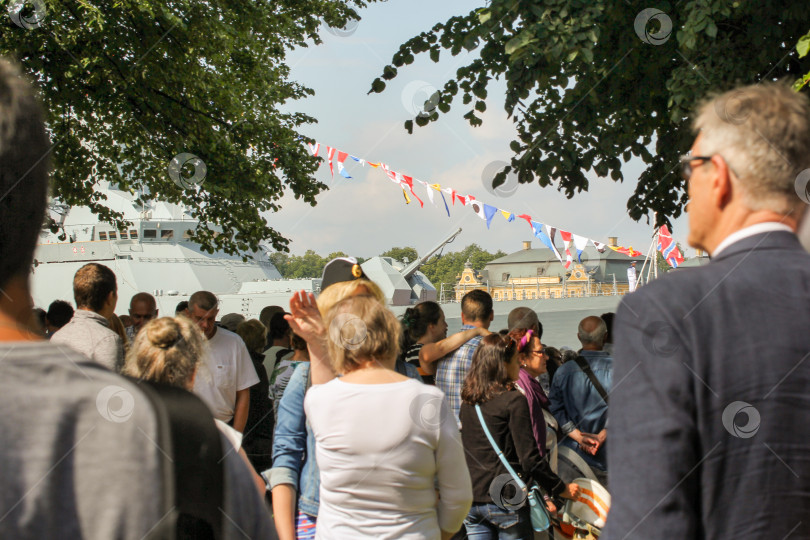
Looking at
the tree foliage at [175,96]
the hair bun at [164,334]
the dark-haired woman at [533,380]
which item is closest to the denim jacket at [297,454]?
the hair bun at [164,334]

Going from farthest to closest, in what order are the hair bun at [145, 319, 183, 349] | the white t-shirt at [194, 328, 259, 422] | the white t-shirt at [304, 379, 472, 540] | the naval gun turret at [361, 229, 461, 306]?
the naval gun turret at [361, 229, 461, 306] < the white t-shirt at [194, 328, 259, 422] < the hair bun at [145, 319, 183, 349] < the white t-shirt at [304, 379, 472, 540]

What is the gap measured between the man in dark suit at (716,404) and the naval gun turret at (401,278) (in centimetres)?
A: 2493

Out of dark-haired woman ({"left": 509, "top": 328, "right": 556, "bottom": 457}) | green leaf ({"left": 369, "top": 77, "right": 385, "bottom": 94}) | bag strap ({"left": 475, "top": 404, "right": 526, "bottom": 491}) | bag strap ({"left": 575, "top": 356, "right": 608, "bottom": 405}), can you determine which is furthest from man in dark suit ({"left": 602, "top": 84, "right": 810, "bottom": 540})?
green leaf ({"left": 369, "top": 77, "right": 385, "bottom": 94})

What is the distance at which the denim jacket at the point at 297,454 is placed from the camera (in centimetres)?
294

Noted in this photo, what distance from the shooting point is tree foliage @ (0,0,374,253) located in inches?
341

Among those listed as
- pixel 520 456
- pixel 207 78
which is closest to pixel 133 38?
pixel 207 78

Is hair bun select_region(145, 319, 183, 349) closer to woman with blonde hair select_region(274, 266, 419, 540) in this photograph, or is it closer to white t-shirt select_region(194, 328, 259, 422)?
woman with blonde hair select_region(274, 266, 419, 540)

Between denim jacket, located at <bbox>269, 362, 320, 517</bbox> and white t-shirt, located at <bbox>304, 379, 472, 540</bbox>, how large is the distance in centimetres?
28

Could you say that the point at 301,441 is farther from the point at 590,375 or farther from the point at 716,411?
the point at 590,375

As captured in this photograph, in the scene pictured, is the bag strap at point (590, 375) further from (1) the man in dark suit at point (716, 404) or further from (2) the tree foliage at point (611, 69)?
(1) the man in dark suit at point (716, 404)

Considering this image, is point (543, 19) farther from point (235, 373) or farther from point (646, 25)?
point (235, 373)

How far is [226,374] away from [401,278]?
23.8 m

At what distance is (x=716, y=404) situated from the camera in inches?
52.1

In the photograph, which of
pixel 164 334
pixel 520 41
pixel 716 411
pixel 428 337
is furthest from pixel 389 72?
pixel 716 411
